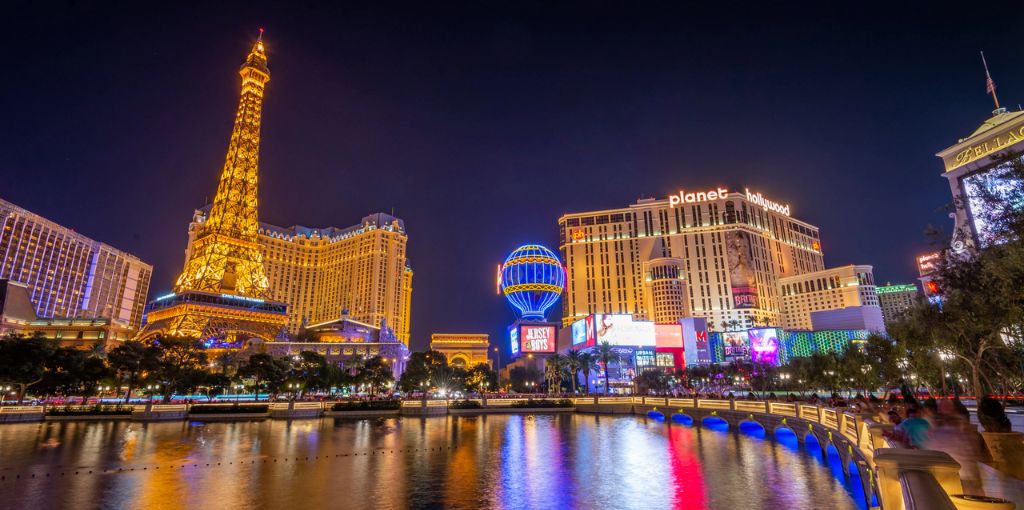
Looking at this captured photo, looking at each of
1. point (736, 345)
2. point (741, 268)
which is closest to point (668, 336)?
point (736, 345)

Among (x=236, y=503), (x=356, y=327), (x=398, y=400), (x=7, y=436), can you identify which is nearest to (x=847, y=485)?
(x=236, y=503)

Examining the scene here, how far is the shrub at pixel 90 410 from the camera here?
146 feet

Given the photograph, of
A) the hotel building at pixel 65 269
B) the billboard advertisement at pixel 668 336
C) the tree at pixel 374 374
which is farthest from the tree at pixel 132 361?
the billboard advertisement at pixel 668 336

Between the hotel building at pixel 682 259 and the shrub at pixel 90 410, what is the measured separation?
116 m

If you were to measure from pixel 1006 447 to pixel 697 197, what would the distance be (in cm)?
15843

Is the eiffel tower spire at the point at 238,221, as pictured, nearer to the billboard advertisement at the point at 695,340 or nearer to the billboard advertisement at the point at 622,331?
the billboard advertisement at the point at 622,331

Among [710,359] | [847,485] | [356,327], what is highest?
[356,327]

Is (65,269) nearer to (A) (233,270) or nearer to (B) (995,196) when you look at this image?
(A) (233,270)

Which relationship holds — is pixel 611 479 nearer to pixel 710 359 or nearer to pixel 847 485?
pixel 847 485

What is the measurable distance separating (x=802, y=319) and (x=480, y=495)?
162931 mm

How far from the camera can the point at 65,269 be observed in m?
124

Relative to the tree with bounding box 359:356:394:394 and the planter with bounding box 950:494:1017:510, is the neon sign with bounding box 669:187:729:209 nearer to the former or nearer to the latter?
the tree with bounding box 359:356:394:394

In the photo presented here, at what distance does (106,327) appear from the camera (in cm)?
9869

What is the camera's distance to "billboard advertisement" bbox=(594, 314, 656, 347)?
9303 cm
